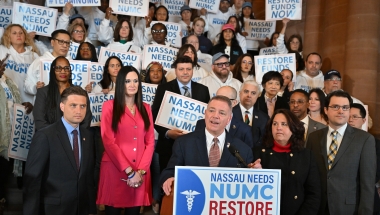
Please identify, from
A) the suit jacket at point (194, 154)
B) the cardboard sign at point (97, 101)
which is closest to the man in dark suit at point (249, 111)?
the cardboard sign at point (97, 101)

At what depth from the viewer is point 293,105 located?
20.3 feet

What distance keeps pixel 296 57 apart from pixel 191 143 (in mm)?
5909

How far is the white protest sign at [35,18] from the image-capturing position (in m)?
9.25

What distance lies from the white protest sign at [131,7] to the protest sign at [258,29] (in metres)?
2.71

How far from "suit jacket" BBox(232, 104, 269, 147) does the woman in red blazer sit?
133 centimetres

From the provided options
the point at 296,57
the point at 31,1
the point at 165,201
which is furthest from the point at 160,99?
the point at 31,1

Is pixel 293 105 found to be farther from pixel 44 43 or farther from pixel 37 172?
pixel 44 43

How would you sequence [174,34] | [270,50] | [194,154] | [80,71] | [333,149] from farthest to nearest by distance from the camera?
[270,50] < [174,34] < [80,71] < [333,149] < [194,154]

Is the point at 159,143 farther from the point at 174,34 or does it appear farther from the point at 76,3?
the point at 76,3

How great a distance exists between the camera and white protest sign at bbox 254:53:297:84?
28.3ft

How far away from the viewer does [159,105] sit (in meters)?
6.18

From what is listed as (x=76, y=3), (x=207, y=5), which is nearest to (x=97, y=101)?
(x=76, y=3)

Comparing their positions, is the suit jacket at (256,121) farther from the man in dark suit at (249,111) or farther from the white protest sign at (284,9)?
the white protest sign at (284,9)

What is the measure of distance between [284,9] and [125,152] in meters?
6.39
